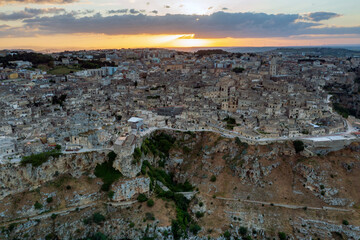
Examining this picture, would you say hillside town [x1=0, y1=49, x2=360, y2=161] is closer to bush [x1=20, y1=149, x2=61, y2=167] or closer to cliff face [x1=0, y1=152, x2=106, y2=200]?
bush [x1=20, y1=149, x2=61, y2=167]

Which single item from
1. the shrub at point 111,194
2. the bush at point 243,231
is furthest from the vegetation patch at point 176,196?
the shrub at point 111,194

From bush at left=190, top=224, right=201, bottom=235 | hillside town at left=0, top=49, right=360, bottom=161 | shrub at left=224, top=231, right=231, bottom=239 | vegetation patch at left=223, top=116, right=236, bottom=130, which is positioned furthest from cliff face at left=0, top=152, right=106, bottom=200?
vegetation patch at left=223, top=116, right=236, bottom=130

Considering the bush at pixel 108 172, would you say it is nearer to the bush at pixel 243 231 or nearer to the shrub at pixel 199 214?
the shrub at pixel 199 214

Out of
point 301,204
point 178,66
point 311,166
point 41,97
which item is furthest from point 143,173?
point 178,66

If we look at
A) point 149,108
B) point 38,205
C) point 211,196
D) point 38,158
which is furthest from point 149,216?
point 149,108

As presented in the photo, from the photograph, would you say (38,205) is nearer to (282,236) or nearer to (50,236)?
(50,236)

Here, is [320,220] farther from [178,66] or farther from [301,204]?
[178,66]

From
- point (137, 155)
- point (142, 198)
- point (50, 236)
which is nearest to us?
point (50, 236)

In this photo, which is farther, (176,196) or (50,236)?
(176,196)
